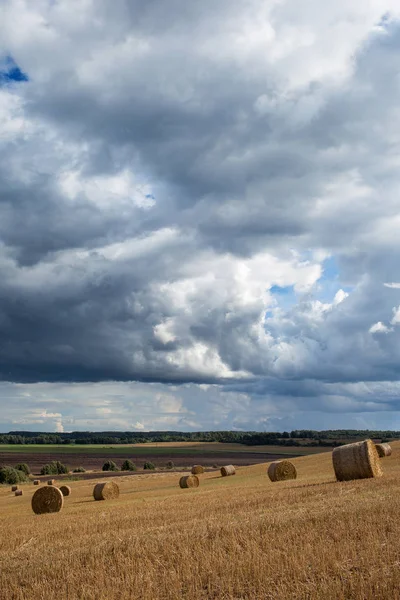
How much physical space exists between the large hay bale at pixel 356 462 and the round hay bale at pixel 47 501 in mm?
12935

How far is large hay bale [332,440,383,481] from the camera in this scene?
2567cm

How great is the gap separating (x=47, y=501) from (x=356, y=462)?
14314 millimetres

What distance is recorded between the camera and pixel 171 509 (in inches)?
841

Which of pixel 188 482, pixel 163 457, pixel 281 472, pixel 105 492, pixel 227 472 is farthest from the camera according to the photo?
pixel 163 457

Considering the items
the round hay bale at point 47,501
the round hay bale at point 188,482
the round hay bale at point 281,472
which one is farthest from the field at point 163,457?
the round hay bale at point 47,501

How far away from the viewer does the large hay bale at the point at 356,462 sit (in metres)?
25.7

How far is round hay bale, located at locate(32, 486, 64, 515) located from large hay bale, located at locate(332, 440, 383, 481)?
12.9m

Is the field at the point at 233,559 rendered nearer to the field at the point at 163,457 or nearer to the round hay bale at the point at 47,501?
the round hay bale at the point at 47,501

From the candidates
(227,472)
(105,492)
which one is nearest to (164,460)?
(227,472)

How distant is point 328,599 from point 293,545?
8.79 ft

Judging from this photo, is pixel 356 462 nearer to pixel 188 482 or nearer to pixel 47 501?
pixel 47 501

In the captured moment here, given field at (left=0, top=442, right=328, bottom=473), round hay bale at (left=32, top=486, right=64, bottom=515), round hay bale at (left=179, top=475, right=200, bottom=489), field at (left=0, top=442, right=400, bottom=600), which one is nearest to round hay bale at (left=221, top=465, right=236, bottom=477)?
round hay bale at (left=179, top=475, right=200, bottom=489)

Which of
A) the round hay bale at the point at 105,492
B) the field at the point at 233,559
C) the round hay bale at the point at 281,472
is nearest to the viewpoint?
the field at the point at 233,559

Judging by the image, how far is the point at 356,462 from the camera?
85.1 ft
